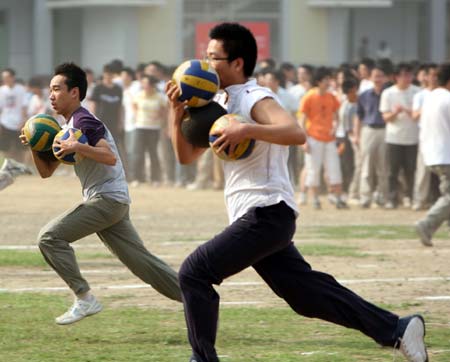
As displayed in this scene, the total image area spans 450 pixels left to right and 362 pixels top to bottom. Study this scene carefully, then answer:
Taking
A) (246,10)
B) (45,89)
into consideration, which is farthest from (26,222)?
(246,10)

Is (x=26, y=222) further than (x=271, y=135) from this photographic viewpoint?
Yes

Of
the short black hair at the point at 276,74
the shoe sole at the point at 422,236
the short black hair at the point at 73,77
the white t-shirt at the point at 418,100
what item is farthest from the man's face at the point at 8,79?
the short black hair at the point at 73,77

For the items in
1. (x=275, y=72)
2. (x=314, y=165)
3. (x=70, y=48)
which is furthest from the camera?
(x=70, y=48)

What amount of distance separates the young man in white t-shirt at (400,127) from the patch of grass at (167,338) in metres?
9.24

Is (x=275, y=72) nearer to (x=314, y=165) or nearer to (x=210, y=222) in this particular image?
(x=314, y=165)

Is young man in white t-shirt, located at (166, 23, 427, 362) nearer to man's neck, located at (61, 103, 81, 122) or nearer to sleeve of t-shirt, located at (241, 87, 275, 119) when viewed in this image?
sleeve of t-shirt, located at (241, 87, 275, 119)

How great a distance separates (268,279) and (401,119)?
11.7 metres

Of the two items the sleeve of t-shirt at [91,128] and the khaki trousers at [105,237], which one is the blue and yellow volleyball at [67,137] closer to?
the sleeve of t-shirt at [91,128]

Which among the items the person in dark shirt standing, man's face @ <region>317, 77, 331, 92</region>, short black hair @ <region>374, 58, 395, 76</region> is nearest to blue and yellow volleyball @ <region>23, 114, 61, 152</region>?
man's face @ <region>317, 77, 331, 92</region>

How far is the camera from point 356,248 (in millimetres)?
14289

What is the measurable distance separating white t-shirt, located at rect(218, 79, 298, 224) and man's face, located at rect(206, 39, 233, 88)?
84mm

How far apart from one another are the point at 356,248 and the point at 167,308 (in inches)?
179

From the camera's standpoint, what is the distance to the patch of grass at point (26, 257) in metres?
12.9

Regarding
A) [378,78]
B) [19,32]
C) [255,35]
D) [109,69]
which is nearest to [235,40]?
[378,78]
